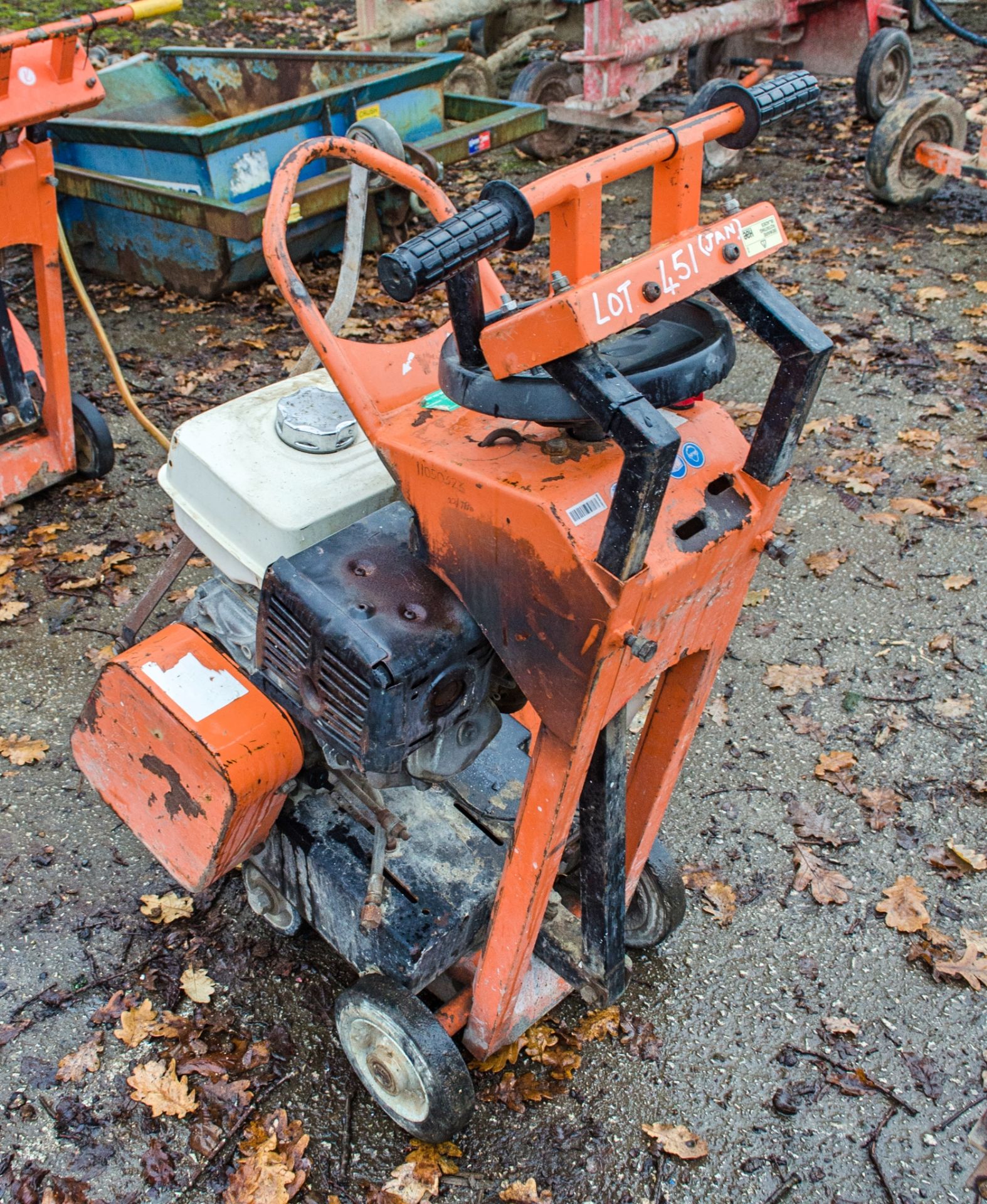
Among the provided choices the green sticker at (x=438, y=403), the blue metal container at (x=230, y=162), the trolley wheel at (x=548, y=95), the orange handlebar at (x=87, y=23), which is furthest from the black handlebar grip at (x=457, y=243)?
the trolley wheel at (x=548, y=95)

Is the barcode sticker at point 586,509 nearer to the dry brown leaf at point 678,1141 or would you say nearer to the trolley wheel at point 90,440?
the dry brown leaf at point 678,1141

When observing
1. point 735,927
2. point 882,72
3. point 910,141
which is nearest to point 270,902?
point 735,927

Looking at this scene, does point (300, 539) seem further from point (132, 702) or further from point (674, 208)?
point (674, 208)

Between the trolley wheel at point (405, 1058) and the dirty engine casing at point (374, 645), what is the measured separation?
2.00 feet

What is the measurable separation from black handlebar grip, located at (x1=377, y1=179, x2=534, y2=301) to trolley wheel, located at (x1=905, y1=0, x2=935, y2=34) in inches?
369

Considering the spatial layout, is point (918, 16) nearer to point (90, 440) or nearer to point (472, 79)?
point (472, 79)

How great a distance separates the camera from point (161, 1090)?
109 inches

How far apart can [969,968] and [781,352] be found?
6.58 ft

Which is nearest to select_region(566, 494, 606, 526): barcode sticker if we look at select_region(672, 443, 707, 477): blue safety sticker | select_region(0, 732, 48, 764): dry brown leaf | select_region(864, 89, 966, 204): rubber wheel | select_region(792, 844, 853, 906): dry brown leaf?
select_region(672, 443, 707, 477): blue safety sticker

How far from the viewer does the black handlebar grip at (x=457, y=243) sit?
1.64 meters

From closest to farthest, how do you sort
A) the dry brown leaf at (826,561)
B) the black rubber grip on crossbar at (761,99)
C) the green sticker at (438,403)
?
the black rubber grip on crossbar at (761,99), the green sticker at (438,403), the dry brown leaf at (826,561)

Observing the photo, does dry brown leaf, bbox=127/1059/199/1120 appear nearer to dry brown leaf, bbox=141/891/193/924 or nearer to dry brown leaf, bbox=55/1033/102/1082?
dry brown leaf, bbox=55/1033/102/1082

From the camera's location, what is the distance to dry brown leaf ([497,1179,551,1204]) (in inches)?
102

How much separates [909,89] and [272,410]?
885 cm
